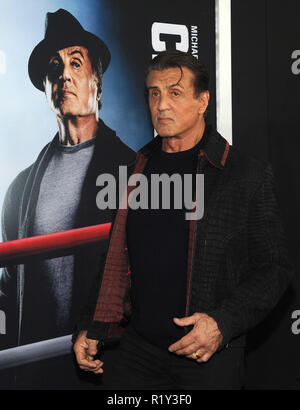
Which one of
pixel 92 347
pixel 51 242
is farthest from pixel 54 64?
pixel 92 347

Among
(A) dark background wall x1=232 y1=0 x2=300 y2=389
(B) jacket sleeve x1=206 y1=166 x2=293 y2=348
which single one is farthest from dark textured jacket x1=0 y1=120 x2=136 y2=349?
(B) jacket sleeve x1=206 y1=166 x2=293 y2=348

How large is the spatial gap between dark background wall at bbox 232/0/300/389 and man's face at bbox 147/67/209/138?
118cm

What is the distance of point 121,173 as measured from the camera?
2.64m

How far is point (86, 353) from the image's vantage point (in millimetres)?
1693

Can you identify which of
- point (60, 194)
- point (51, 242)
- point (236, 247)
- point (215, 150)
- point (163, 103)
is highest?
point (163, 103)

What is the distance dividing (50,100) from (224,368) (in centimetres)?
162

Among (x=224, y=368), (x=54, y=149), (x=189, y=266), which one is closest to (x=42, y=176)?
(x=54, y=149)

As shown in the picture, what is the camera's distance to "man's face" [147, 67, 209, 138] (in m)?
1.70

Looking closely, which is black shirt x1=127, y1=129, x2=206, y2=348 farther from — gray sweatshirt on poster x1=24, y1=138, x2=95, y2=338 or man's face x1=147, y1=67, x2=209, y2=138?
gray sweatshirt on poster x1=24, y1=138, x2=95, y2=338

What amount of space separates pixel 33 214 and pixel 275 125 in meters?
1.50

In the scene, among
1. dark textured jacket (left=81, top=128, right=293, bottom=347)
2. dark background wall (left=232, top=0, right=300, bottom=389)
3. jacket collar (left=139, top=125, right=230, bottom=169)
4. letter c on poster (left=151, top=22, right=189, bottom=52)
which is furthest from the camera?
dark background wall (left=232, top=0, right=300, bottom=389)

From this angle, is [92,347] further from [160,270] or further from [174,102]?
[174,102]

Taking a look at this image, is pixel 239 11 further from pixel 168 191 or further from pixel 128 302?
pixel 128 302

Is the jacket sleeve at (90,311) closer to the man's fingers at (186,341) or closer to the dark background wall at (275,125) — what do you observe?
the man's fingers at (186,341)
